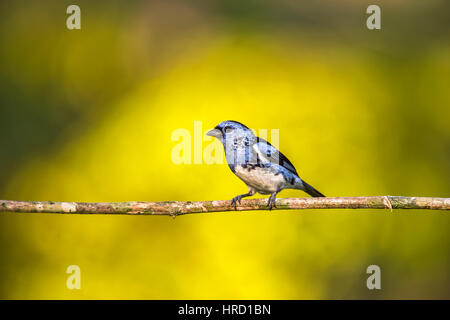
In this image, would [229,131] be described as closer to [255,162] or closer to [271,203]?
[255,162]

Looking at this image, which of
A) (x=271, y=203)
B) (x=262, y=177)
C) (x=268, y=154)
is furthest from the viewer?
(x=268, y=154)

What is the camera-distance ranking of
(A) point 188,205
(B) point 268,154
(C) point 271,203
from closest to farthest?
(A) point 188,205, (C) point 271,203, (B) point 268,154

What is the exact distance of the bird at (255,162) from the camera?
372cm

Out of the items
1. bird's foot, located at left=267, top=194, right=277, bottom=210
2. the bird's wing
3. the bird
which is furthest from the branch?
the bird's wing

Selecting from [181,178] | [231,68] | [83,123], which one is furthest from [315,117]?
[83,123]

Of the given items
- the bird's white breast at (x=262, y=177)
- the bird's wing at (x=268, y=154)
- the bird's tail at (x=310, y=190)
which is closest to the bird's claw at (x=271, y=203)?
the bird's white breast at (x=262, y=177)

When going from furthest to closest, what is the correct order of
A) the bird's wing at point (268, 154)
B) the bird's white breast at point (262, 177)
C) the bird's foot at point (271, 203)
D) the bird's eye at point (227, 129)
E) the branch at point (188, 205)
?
the bird's eye at point (227, 129), the bird's wing at point (268, 154), the bird's white breast at point (262, 177), the bird's foot at point (271, 203), the branch at point (188, 205)

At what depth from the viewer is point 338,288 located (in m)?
5.58

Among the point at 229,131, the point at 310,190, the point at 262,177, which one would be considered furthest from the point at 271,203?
the point at 229,131

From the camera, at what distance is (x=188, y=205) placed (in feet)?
10.5

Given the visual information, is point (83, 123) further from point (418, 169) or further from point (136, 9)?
point (418, 169)

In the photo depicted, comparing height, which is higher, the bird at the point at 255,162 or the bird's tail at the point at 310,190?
the bird at the point at 255,162

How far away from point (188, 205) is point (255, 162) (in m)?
0.80

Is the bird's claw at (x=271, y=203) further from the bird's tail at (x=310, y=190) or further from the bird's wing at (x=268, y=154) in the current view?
the bird's tail at (x=310, y=190)
